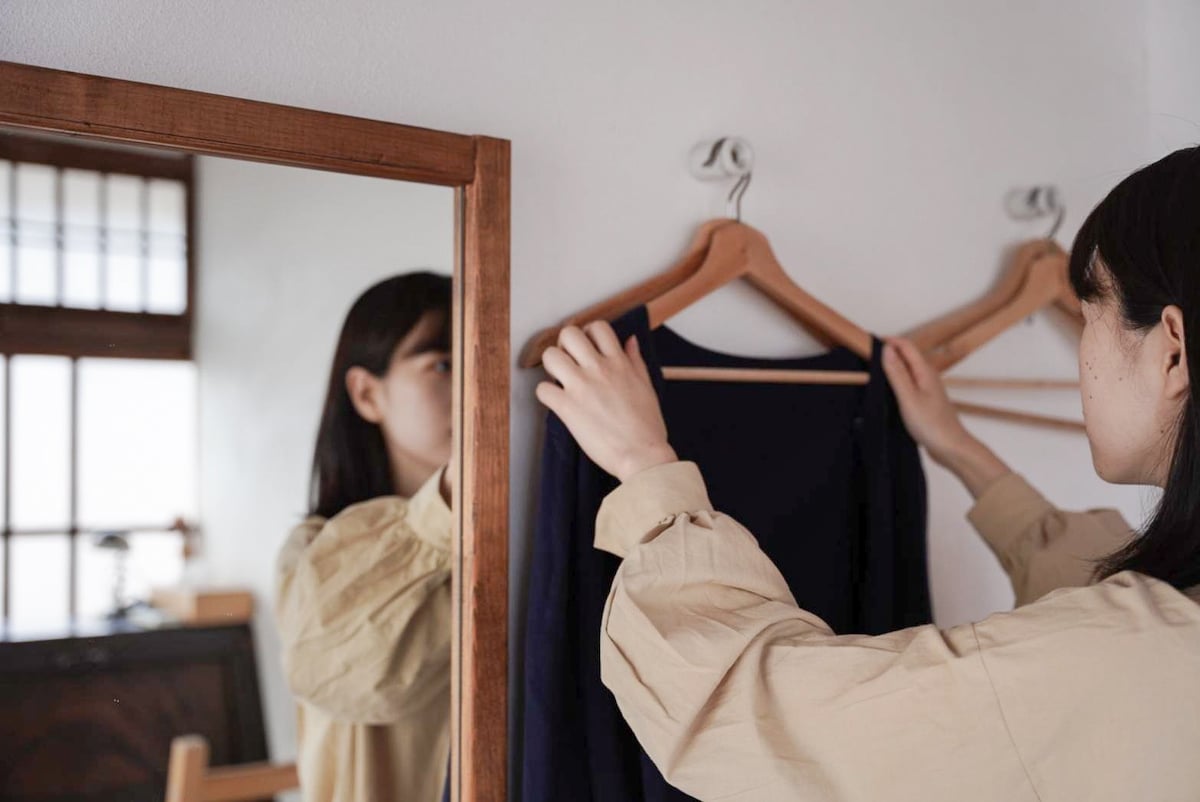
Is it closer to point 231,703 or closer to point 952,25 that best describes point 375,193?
point 231,703

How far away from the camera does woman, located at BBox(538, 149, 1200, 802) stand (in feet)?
2.59

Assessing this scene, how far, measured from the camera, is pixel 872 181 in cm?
143

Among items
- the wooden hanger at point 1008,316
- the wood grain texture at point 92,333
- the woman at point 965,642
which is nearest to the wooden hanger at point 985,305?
the wooden hanger at point 1008,316

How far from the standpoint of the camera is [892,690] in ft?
2.71

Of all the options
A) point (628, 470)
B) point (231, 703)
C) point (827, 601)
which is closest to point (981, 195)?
point (827, 601)

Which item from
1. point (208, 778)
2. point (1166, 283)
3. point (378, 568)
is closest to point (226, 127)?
point (378, 568)

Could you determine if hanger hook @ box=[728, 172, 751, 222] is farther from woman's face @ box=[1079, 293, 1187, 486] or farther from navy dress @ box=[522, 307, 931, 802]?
woman's face @ box=[1079, 293, 1187, 486]

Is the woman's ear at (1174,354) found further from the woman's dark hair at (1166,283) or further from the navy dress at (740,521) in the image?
the navy dress at (740,521)

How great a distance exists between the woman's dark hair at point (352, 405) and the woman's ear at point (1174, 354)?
25.8 inches

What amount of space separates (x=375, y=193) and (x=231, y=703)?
0.48 m

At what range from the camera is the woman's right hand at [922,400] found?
134 cm

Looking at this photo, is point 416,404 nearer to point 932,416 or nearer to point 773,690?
point 773,690

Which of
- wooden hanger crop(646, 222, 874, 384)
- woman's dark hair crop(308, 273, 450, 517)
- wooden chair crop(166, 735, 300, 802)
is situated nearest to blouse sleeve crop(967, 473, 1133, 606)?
wooden hanger crop(646, 222, 874, 384)

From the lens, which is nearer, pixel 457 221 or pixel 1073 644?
pixel 1073 644
